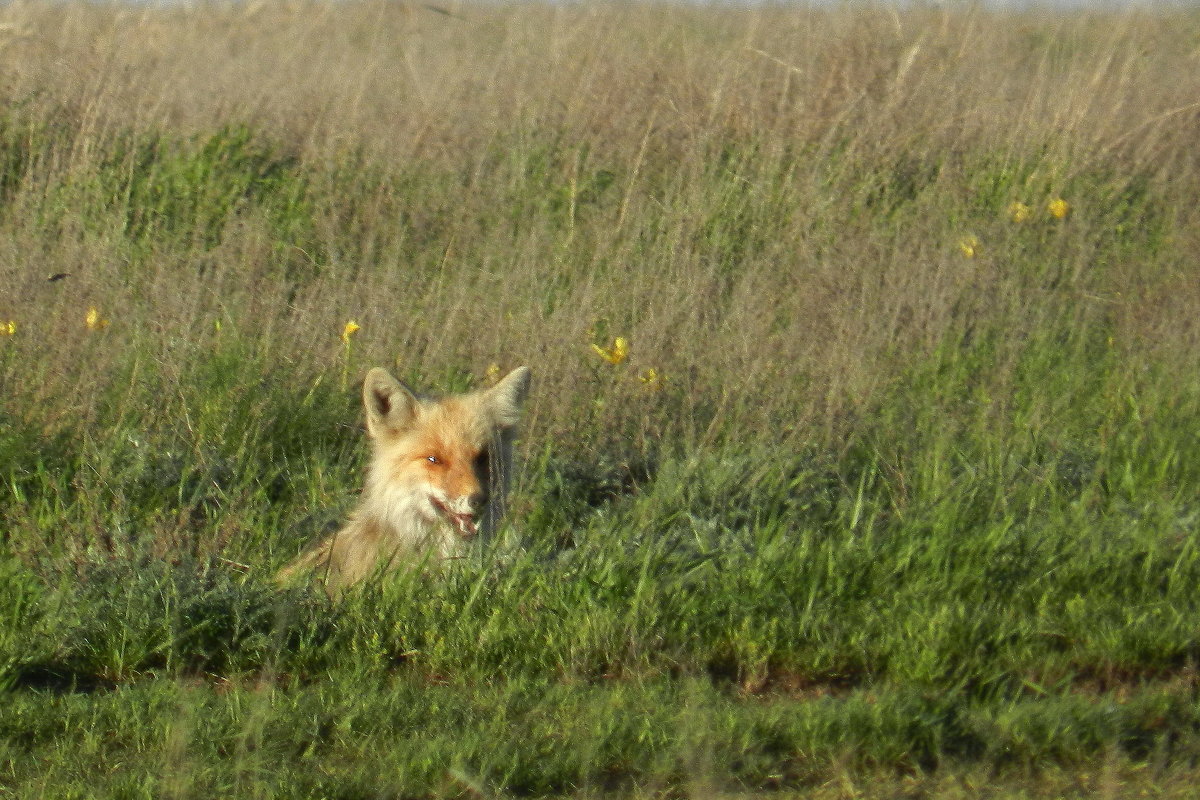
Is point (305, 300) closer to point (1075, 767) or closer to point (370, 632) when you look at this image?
point (370, 632)

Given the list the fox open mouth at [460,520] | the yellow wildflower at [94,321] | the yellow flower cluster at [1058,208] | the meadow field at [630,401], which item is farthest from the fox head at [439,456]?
the yellow flower cluster at [1058,208]

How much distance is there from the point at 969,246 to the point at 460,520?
4217 mm

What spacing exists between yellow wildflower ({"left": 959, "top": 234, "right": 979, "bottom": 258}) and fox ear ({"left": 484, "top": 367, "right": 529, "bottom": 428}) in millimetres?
3558

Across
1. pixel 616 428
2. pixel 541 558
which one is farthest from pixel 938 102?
pixel 541 558

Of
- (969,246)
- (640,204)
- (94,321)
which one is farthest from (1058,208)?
(94,321)

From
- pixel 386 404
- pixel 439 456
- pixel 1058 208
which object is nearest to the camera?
pixel 439 456

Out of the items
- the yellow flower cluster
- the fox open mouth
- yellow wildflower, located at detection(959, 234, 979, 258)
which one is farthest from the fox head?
the yellow flower cluster

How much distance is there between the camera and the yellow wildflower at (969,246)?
8336 mm

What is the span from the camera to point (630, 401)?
6.73m

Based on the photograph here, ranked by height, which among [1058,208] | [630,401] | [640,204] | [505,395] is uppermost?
[1058,208]

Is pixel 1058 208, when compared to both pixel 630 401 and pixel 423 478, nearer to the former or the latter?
pixel 630 401

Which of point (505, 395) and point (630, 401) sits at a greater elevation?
point (505, 395)

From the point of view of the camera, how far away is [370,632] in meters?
4.75

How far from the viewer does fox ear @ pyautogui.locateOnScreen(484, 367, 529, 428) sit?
5.89 m
